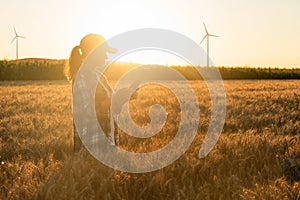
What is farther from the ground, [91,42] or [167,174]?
[91,42]

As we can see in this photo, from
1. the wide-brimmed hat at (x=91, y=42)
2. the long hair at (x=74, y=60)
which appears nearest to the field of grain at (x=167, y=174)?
the long hair at (x=74, y=60)

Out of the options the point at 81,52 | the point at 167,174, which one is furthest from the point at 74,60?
the point at 167,174

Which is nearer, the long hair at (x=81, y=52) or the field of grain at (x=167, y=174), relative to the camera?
the field of grain at (x=167, y=174)

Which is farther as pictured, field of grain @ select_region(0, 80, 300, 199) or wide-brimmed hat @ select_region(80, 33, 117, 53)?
wide-brimmed hat @ select_region(80, 33, 117, 53)

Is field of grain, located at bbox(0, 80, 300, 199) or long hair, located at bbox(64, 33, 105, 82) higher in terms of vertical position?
long hair, located at bbox(64, 33, 105, 82)

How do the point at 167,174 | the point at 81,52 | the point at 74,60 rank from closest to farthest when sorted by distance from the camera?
the point at 167,174, the point at 74,60, the point at 81,52

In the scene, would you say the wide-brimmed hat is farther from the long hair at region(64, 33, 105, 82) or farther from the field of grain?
the field of grain

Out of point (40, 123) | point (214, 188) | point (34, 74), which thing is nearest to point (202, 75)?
point (34, 74)

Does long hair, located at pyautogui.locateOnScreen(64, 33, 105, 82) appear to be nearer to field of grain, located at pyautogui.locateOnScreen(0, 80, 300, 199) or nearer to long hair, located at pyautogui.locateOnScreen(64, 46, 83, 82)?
long hair, located at pyautogui.locateOnScreen(64, 46, 83, 82)

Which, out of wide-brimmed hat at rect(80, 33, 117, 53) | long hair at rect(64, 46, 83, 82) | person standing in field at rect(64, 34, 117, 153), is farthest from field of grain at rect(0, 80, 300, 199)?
wide-brimmed hat at rect(80, 33, 117, 53)

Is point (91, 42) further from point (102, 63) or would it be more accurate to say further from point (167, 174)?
point (167, 174)

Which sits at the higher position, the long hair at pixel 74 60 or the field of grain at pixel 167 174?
the long hair at pixel 74 60

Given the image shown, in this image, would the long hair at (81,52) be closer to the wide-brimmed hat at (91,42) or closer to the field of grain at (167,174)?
the wide-brimmed hat at (91,42)

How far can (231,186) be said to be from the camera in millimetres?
3410
